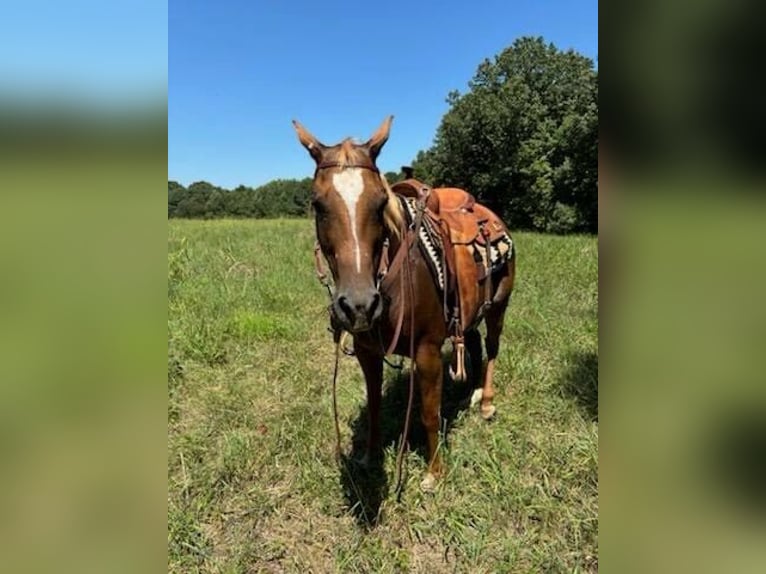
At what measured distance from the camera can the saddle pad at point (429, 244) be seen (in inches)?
120

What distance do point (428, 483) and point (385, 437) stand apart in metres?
0.78

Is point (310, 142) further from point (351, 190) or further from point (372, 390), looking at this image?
point (372, 390)

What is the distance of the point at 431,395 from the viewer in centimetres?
321

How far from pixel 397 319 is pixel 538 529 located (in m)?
1.48

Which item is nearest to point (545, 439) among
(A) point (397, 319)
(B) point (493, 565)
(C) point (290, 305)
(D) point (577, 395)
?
(D) point (577, 395)

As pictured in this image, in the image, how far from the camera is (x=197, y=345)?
17.5ft

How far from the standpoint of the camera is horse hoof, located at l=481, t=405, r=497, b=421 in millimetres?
4125

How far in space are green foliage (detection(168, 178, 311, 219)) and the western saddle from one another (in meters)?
46.3

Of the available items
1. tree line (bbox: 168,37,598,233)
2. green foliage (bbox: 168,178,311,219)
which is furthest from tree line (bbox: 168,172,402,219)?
tree line (bbox: 168,37,598,233)
